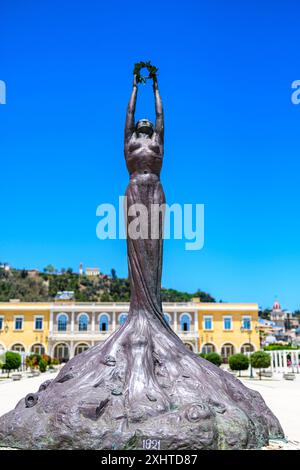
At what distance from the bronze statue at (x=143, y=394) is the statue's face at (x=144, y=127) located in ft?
0.08

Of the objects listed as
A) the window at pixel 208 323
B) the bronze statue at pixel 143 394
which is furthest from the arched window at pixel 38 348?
the bronze statue at pixel 143 394

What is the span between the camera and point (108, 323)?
56000 millimetres

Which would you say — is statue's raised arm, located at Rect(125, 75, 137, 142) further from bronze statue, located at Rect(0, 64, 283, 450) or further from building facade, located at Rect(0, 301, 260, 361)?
building facade, located at Rect(0, 301, 260, 361)

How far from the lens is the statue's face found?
8.35 metres

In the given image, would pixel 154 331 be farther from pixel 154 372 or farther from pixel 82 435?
pixel 82 435

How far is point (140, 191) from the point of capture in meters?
8.09

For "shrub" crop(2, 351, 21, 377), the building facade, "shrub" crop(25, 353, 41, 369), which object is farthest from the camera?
the building facade

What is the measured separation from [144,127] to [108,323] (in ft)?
162

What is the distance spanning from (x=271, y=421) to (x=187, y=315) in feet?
164

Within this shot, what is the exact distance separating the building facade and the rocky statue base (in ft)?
160

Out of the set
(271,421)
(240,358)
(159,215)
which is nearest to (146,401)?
(271,421)

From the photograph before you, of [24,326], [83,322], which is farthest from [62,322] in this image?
[24,326]

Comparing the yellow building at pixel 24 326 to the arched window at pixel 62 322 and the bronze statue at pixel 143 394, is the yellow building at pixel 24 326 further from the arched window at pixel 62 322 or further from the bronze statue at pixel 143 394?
the bronze statue at pixel 143 394

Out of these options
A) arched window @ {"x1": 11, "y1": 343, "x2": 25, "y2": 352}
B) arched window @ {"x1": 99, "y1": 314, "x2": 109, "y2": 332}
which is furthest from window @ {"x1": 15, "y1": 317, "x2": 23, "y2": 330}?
arched window @ {"x1": 99, "y1": 314, "x2": 109, "y2": 332}
